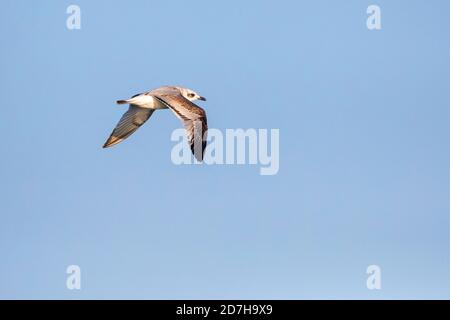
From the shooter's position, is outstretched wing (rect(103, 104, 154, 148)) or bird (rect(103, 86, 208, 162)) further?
outstretched wing (rect(103, 104, 154, 148))

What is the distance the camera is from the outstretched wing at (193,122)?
12320mm

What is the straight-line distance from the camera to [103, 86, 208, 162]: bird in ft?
41.1

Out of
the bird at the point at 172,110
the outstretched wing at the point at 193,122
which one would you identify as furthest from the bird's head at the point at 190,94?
the outstretched wing at the point at 193,122

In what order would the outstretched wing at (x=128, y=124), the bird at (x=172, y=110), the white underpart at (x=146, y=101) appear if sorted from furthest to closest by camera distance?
the outstretched wing at (x=128, y=124), the white underpart at (x=146, y=101), the bird at (x=172, y=110)

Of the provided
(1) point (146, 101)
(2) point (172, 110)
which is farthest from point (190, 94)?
(2) point (172, 110)

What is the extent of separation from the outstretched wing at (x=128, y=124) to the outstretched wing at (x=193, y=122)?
2.00m

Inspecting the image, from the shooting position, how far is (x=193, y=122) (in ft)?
41.8

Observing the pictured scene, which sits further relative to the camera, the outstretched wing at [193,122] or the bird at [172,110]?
the bird at [172,110]

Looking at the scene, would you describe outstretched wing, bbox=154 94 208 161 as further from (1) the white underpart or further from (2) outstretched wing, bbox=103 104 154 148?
(2) outstretched wing, bbox=103 104 154 148

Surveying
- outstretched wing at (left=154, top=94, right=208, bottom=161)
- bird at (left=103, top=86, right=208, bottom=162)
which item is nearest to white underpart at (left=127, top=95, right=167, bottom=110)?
bird at (left=103, top=86, right=208, bottom=162)

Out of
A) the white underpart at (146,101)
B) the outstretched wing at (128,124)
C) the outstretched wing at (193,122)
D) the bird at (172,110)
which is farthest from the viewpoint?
the outstretched wing at (128,124)

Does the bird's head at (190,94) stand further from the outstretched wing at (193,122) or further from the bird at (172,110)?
the outstretched wing at (193,122)
